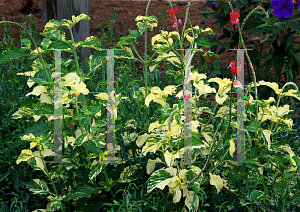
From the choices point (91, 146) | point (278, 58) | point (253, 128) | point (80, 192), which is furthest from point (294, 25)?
point (80, 192)

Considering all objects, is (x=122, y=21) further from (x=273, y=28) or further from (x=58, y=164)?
(x=58, y=164)

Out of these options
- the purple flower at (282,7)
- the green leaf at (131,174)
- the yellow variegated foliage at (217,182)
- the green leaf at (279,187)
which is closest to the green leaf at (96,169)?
the green leaf at (131,174)

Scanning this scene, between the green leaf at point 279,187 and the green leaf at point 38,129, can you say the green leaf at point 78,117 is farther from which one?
the green leaf at point 279,187

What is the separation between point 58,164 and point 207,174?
0.79 m

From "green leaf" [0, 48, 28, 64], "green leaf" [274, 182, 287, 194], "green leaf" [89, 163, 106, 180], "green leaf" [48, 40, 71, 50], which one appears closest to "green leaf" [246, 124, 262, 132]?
"green leaf" [274, 182, 287, 194]

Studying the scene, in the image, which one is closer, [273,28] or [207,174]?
[207,174]

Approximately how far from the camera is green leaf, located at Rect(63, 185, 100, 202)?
1.62 metres

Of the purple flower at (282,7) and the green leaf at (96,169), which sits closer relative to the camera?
the green leaf at (96,169)

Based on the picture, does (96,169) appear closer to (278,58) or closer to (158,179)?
(158,179)

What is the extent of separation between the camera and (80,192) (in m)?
1.64

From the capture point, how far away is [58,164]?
1.71m

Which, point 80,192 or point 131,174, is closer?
point 80,192

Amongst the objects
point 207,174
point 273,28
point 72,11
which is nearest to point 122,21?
point 72,11

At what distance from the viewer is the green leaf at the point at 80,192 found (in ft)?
5.32
